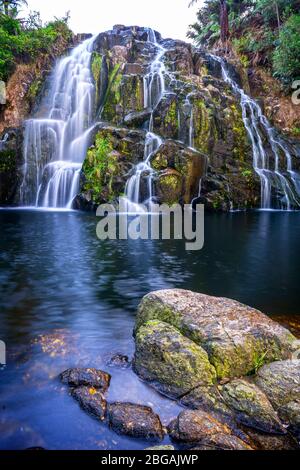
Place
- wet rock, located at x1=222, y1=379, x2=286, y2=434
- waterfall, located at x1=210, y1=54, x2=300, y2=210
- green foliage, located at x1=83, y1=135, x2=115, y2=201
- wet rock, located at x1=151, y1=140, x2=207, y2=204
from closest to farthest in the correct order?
wet rock, located at x1=222, y1=379, x2=286, y2=434
wet rock, located at x1=151, y1=140, x2=207, y2=204
green foliage, located at x1=83, y1=135, x2=115, y2=201
waterfall, located at x1=210, y1=54, x2=300, y2=210

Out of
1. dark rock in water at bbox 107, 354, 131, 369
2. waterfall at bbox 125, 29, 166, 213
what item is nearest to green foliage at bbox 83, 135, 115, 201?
waterfall at bbox 125, 29, 166, 213

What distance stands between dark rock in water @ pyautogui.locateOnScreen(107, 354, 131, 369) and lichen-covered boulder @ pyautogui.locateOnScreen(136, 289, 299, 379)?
63 cm

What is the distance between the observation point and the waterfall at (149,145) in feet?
74.8

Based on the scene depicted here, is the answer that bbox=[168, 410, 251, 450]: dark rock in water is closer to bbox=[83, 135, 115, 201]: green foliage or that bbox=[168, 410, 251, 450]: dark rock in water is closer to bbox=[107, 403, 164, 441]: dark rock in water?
bbox=[107, 403, 164, 441]: dark rock in water

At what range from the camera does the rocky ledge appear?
3912 millimetres

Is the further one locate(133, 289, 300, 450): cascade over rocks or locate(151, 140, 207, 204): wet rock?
locate(151, 140, 207, 204): wet rock

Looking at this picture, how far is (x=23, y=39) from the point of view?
3036 centimetres

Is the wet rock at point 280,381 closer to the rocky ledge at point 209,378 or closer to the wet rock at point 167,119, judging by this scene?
the rocky ledge at point 209,378

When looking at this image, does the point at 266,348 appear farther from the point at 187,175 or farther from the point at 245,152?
the point at 245,152

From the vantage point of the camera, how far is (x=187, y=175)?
23016 mm

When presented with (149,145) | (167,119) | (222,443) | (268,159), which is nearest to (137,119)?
(167,119)

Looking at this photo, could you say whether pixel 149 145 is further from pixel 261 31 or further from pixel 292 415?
pixel 292 415

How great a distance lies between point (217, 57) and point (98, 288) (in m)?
28.9
